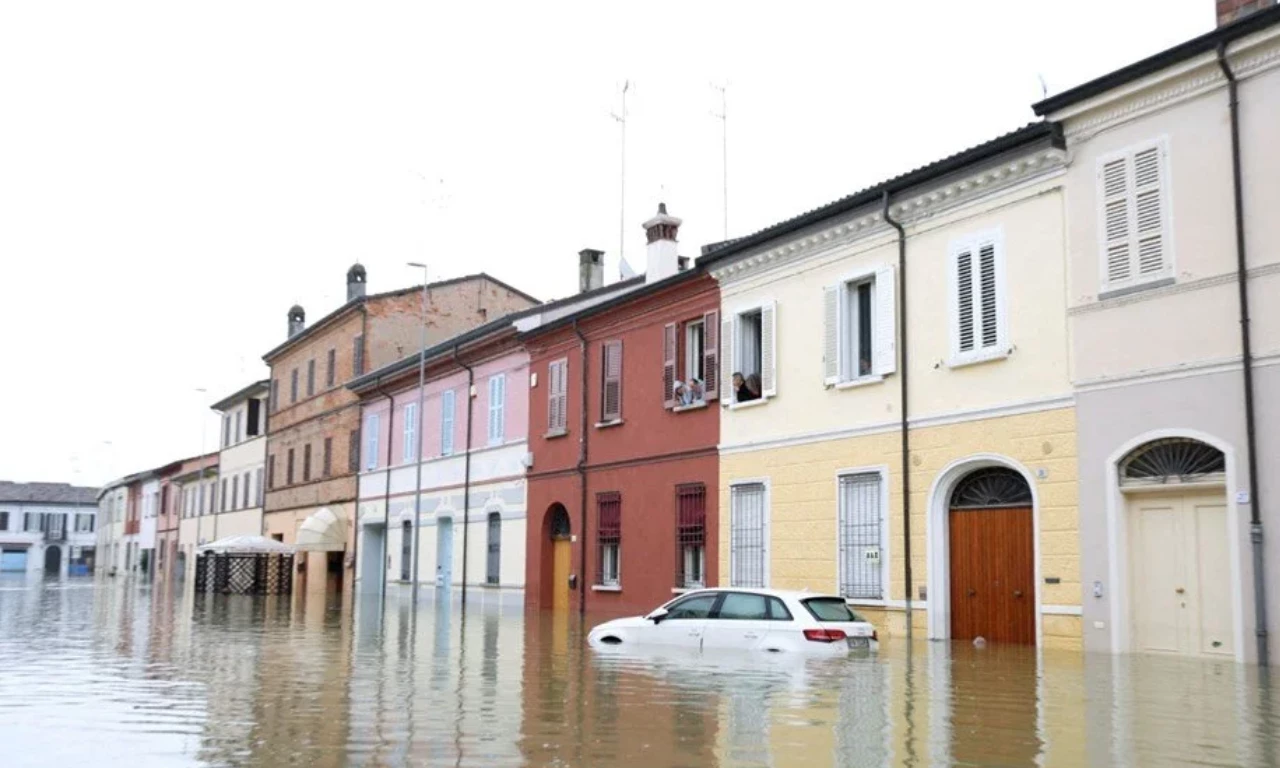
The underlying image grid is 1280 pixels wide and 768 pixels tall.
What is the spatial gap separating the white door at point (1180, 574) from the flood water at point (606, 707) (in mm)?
609

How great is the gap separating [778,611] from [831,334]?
7145mm

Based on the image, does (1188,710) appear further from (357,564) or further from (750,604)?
(357,564)

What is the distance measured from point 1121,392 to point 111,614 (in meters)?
25.8

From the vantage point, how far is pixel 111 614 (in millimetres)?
32625

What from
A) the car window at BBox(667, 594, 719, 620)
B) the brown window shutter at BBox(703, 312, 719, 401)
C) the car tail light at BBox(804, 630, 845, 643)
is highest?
the brown window shutter at BBox(703, 312, 719, 401)

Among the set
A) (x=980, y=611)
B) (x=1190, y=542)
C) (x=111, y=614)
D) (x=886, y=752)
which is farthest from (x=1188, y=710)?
(x=111, y=614)

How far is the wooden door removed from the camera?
1875 centimetres

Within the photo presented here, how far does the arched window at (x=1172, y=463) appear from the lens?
1606 cm

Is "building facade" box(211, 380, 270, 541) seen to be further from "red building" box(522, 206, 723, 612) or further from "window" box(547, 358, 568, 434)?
"window" box(547, 358, 568, 434)

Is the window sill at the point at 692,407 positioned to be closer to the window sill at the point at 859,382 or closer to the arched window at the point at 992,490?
the window sill at the point at 859,382

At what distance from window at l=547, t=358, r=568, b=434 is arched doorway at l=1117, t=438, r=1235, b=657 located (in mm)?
16656

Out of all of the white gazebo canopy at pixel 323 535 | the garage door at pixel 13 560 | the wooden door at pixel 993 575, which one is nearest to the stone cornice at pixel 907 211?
the wooden door at pixel 993 575

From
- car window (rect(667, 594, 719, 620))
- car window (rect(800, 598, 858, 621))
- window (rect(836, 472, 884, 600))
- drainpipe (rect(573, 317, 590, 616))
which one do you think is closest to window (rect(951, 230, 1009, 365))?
window (rect(836, 472, 884, 600))

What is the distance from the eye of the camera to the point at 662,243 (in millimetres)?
30016
